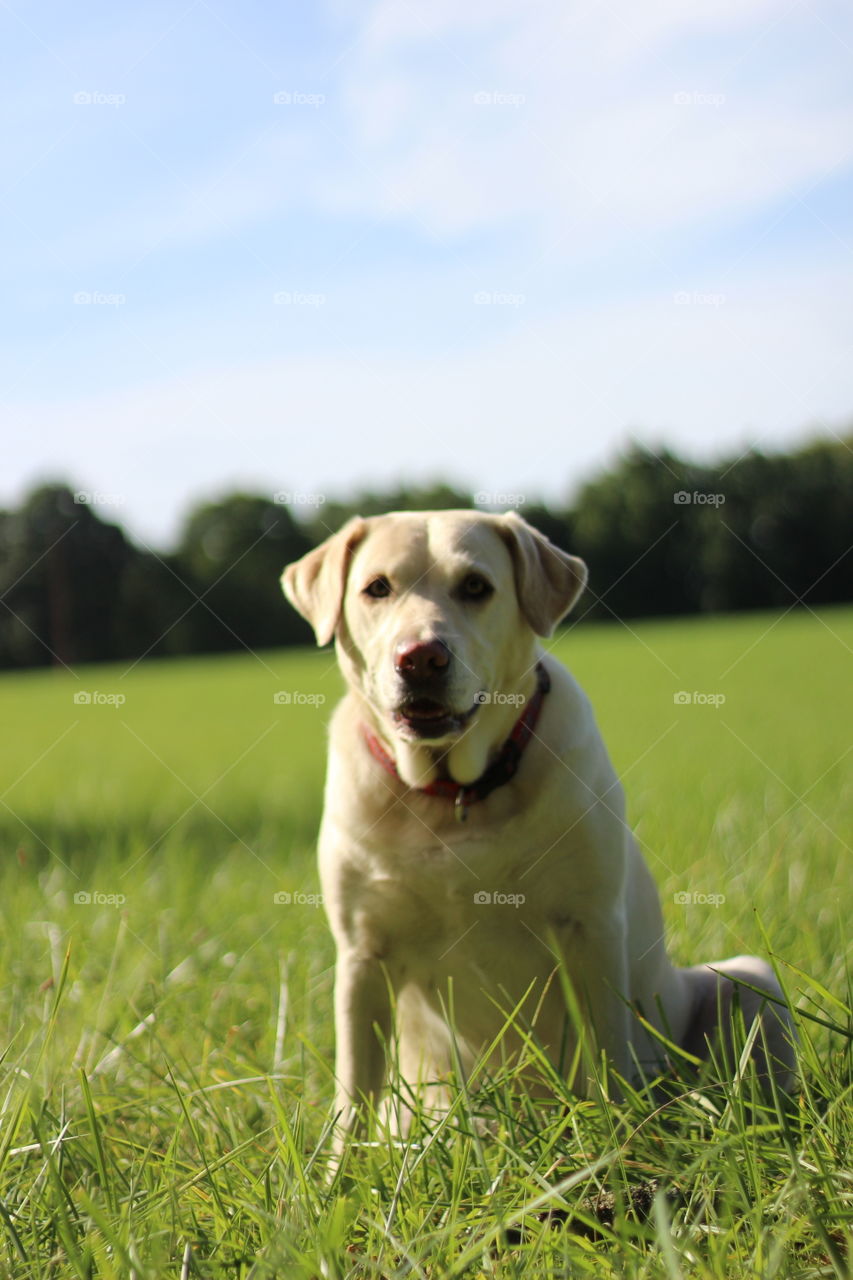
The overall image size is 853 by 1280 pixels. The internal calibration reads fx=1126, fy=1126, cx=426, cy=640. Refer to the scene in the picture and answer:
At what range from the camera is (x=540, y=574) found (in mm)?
3297

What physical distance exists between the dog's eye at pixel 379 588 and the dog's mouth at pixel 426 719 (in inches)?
15.6

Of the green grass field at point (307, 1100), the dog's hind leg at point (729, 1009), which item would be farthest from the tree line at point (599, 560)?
the dog's hind leg at point (729, 1009)

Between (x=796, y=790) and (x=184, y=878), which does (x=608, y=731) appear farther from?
(x=184, y=878)

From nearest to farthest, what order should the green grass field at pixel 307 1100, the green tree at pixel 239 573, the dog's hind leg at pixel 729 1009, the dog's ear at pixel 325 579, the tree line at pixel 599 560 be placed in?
the green grass field at pixel 307 1100, the dog's hind leg at pixel 729 1009, the dog's ear at pixel 325 579, the tree line at pixel 599 560, the green tree at pixel 239 573

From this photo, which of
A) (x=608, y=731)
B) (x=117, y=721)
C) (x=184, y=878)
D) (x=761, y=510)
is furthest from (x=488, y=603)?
(x=761, y=510)

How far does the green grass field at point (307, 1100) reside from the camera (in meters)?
1.83

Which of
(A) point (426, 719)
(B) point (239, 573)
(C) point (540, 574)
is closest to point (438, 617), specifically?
(A) point (426, 719)

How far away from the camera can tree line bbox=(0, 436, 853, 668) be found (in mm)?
24828

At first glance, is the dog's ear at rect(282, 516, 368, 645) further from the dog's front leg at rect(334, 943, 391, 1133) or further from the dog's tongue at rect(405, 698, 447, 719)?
the dog's front leg at rect(334, 943, 391, 1133)

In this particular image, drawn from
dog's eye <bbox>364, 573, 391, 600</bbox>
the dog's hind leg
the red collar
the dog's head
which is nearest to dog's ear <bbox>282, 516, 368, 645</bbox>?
the dog's head

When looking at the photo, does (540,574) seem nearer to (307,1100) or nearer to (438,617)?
(438,617)

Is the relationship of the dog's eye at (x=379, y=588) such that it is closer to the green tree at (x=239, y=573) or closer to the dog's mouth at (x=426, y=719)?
the dog's mouth at (x=426, y=719)

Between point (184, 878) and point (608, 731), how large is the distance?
255 inches

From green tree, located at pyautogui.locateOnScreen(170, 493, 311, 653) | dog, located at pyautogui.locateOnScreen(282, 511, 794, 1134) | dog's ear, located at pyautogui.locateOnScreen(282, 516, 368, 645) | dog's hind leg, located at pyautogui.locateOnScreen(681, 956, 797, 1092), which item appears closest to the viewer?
dog, located at pyautogui.locateOnScreen(282, 511, 794, 1134)
